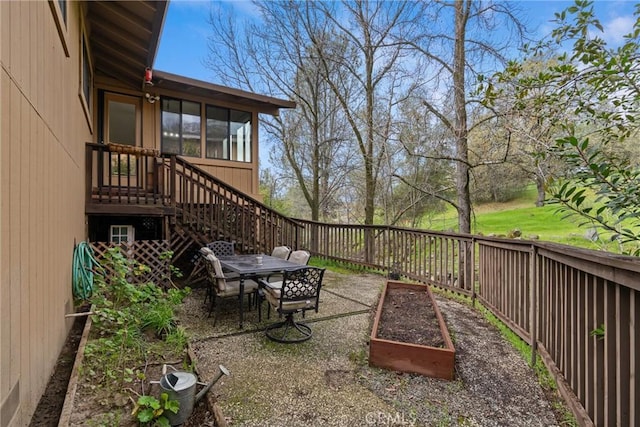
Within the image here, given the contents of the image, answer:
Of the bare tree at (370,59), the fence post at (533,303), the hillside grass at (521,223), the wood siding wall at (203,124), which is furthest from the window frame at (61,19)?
the hillside grass at (521,223)

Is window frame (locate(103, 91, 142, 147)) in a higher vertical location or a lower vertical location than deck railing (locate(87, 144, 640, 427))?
higher

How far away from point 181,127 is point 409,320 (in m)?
7.38

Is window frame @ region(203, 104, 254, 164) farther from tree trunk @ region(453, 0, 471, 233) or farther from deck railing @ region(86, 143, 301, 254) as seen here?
tree trunk @ region(453, 0, 471, 233)

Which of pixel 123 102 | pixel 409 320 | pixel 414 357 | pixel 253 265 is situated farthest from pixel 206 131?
pixel 414 357

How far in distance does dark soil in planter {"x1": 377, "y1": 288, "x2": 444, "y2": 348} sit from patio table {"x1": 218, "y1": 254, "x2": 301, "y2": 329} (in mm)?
1533

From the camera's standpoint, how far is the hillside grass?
12009 mm

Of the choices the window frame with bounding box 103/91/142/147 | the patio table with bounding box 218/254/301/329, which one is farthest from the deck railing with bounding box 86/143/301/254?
the patio table with bounding box 218/254/301/329

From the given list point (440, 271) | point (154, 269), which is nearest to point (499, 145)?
point (440, 271)

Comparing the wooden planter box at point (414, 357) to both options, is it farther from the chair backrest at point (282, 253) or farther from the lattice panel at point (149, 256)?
the lattice panel at point (149, 256)

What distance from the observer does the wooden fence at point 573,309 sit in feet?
5.44

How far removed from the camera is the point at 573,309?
239cm

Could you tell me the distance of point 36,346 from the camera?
6.93 feet

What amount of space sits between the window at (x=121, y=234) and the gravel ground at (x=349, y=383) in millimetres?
3602

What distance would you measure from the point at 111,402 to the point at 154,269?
3.46 metres
